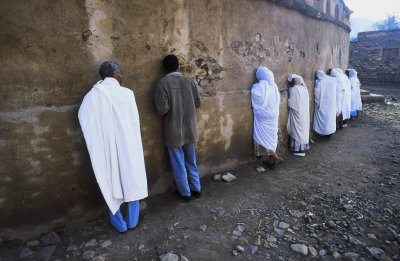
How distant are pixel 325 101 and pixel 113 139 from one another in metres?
5.10

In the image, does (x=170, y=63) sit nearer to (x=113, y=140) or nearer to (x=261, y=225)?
(x=113, y=140)

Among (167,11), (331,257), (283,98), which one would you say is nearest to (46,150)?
(167,11)

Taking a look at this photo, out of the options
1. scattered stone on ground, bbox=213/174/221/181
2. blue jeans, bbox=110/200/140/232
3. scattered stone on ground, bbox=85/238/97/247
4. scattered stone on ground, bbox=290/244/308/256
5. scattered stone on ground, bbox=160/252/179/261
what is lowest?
scattered stone on ground, bbox=290/244/308/256

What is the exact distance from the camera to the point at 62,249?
7.10 feet

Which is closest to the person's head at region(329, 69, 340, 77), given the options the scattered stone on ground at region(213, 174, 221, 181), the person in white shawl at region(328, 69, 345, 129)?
the person in white shawl at region(328, 69, 345, 129)

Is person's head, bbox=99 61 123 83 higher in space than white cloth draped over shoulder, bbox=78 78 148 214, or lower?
higher

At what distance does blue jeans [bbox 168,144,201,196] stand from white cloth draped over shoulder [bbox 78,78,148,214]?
58cm

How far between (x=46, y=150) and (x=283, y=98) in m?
3.86

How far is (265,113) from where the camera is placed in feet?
12.8

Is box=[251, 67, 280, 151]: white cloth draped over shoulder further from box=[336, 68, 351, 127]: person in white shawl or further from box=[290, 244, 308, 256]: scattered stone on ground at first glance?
box=[336, 68, 351, 127]: person in white shawl

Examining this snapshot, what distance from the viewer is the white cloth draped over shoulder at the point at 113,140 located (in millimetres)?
2096

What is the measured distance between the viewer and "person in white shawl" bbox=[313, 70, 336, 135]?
18.4ft

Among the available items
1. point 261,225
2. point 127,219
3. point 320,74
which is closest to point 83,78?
point 127,219

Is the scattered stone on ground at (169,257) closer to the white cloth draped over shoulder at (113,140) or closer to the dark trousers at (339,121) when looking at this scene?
the white cloth draped over shoulder at (113,140)
